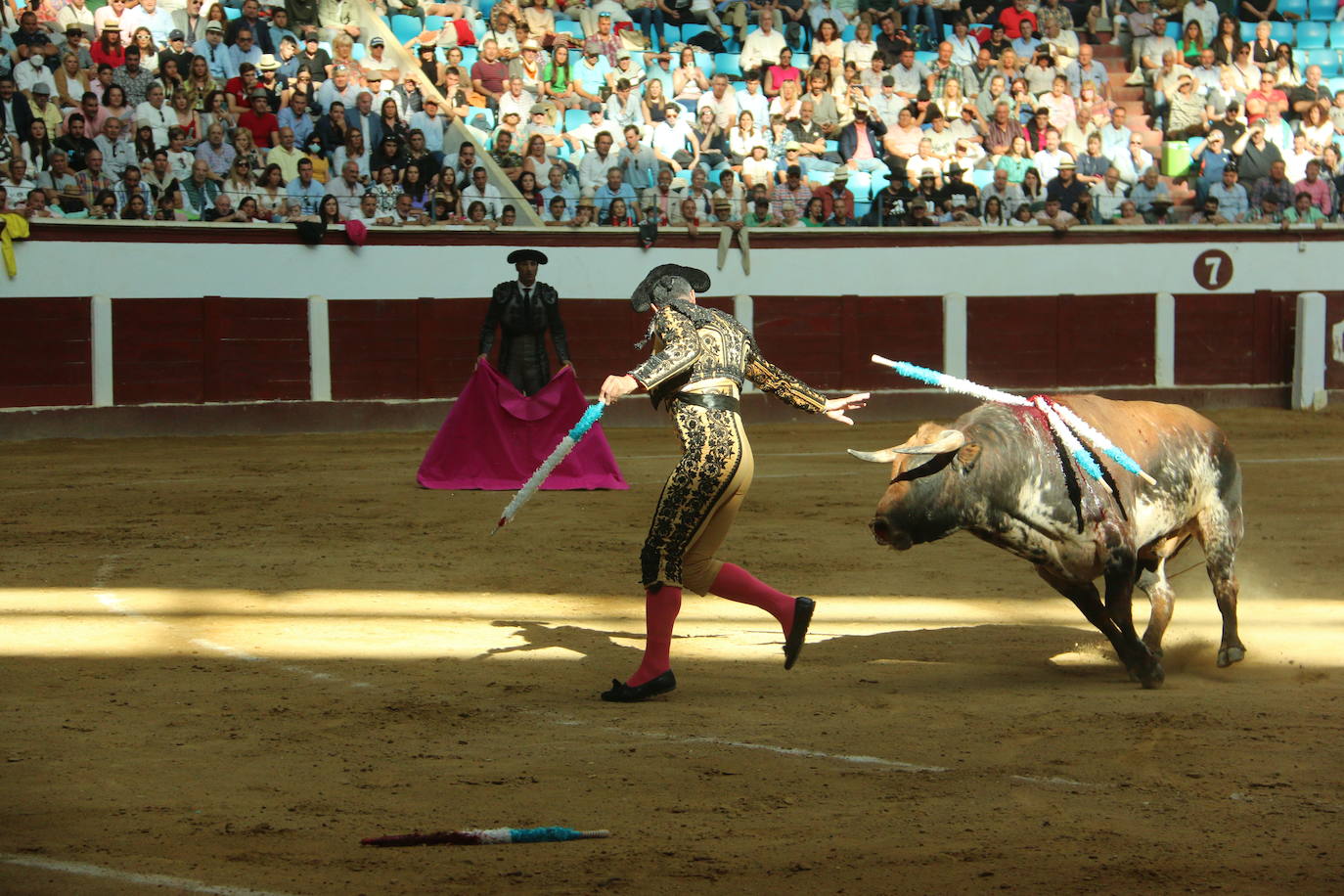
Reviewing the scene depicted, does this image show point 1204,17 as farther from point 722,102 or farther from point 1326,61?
point 722,102

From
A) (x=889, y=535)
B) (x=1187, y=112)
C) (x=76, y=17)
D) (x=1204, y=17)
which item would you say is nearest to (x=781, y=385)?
(x=889, y=535)

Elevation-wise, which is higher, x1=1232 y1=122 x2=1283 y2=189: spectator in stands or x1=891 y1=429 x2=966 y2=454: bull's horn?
x1=1232 y1=122 x2=1283 y2=189: spectator in stands

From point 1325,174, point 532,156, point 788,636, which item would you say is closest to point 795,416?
point 532,156

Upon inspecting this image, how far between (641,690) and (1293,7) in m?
17.3

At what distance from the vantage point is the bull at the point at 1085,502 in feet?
16.6

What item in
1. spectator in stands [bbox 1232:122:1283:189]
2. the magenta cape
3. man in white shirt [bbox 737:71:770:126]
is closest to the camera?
the magenta cape

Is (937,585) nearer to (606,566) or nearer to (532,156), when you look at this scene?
(606,566)

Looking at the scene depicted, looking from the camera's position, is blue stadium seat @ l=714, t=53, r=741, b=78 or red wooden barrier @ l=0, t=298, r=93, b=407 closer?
red wooden barrier @ l=0, t=298, r=93, b=407

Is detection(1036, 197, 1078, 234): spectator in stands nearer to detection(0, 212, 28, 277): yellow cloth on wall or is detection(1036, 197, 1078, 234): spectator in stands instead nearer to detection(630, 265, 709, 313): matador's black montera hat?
detection(0, 212, 28, 277): yellow cloth on wall

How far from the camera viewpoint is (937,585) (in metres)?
7.18

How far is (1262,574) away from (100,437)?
918 centimetres

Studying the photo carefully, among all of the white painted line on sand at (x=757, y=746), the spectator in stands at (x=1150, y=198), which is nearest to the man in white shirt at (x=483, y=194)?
the spectator in stands at (x=1150, y=198)

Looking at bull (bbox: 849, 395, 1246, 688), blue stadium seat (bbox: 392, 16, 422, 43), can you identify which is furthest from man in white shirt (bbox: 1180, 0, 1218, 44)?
bull (bbox: 849, 395, 1246, 688)

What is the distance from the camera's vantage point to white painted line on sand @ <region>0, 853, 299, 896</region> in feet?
10.6
